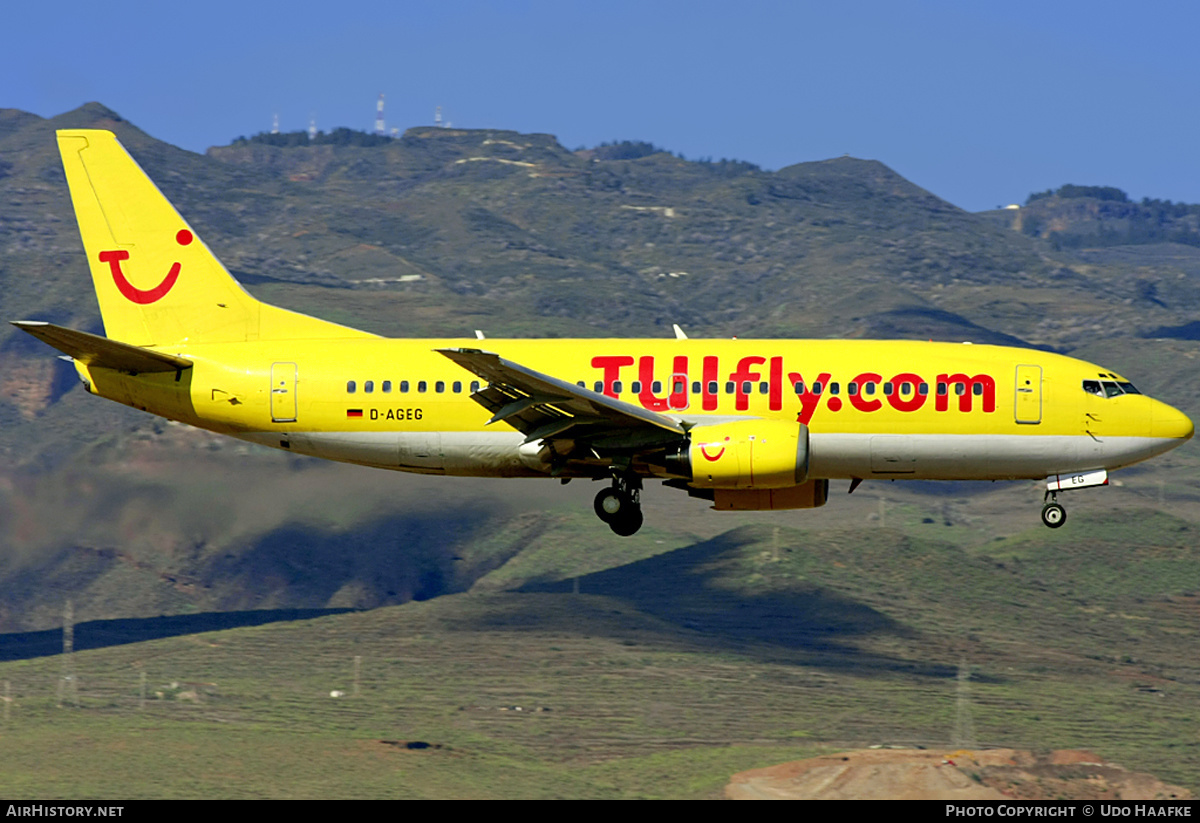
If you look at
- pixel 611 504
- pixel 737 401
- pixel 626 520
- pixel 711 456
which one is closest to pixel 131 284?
pixel 611 504

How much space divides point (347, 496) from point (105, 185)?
136876 millimetres

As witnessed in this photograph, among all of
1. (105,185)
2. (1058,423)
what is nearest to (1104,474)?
(1058,423)

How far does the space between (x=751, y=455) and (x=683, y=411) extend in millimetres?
3309

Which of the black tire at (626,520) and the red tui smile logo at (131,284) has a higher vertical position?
the red tui smile logo at (131,284)

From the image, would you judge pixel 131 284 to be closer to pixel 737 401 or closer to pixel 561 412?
pixel 561 412

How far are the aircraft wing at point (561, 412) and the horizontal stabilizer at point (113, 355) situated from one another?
419 inches

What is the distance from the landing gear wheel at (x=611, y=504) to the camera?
4894 centimetres

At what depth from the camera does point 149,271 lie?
5391 cm

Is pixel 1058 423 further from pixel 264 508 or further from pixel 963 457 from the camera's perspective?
pixel 264 508

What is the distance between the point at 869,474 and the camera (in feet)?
160

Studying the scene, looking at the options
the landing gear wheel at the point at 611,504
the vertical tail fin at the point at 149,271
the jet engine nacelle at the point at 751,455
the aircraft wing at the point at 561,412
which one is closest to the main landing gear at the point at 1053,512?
the jet engine nacelle at the point at 751,455

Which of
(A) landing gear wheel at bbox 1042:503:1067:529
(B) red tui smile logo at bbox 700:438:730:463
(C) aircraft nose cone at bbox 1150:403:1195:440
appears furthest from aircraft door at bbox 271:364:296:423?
(C) aircraft nose cone at bbox 1150:403:1195:440

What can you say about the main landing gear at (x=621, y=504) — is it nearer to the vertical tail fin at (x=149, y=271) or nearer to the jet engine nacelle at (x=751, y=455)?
the jet engine nacelle at (x=751, y=455)

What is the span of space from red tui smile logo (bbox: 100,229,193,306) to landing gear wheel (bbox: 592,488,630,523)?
1674 cm
